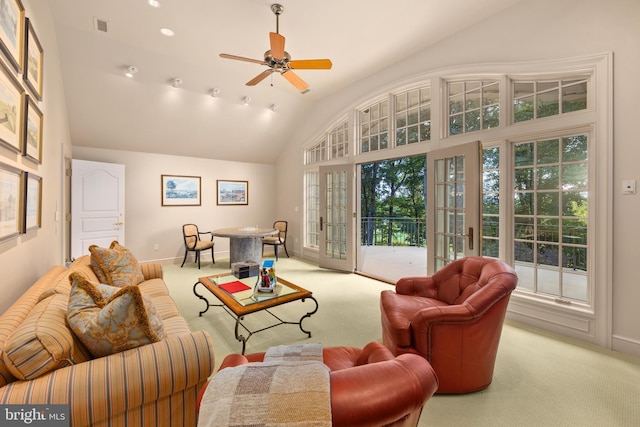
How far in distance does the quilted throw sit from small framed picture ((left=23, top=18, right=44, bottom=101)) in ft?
8.41

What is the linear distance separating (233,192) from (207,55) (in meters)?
3.37

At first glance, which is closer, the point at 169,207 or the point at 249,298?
the point at 249,298

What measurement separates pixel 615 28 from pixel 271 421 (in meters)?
3.96

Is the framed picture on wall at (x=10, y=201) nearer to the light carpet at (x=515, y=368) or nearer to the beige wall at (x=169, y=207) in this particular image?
the light carpet at (x=515, y=368)

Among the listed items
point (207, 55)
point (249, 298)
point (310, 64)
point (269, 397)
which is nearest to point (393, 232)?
point (310, 64)

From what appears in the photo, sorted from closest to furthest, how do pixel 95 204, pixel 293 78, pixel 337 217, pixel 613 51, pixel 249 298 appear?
pixel 613 51
pixel 249 298
pixel 293 78
pixel 95 204
pixel 337 217

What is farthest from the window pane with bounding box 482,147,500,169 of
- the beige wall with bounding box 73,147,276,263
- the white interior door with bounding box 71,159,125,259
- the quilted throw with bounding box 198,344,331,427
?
the white interior door with bounding box 71,159,125,259

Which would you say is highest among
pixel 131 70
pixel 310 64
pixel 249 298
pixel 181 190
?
pixel 131 70

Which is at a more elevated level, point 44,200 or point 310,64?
point 310,64

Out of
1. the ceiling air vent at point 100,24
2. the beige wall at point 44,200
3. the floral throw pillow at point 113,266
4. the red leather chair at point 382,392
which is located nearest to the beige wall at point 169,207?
the beige wall at point 44,200

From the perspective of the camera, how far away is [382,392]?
0.81 m

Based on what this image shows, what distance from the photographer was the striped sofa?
1.12m

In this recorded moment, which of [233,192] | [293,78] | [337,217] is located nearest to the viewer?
[293,78]

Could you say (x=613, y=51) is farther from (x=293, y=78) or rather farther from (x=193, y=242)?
(x=193, y=242)
